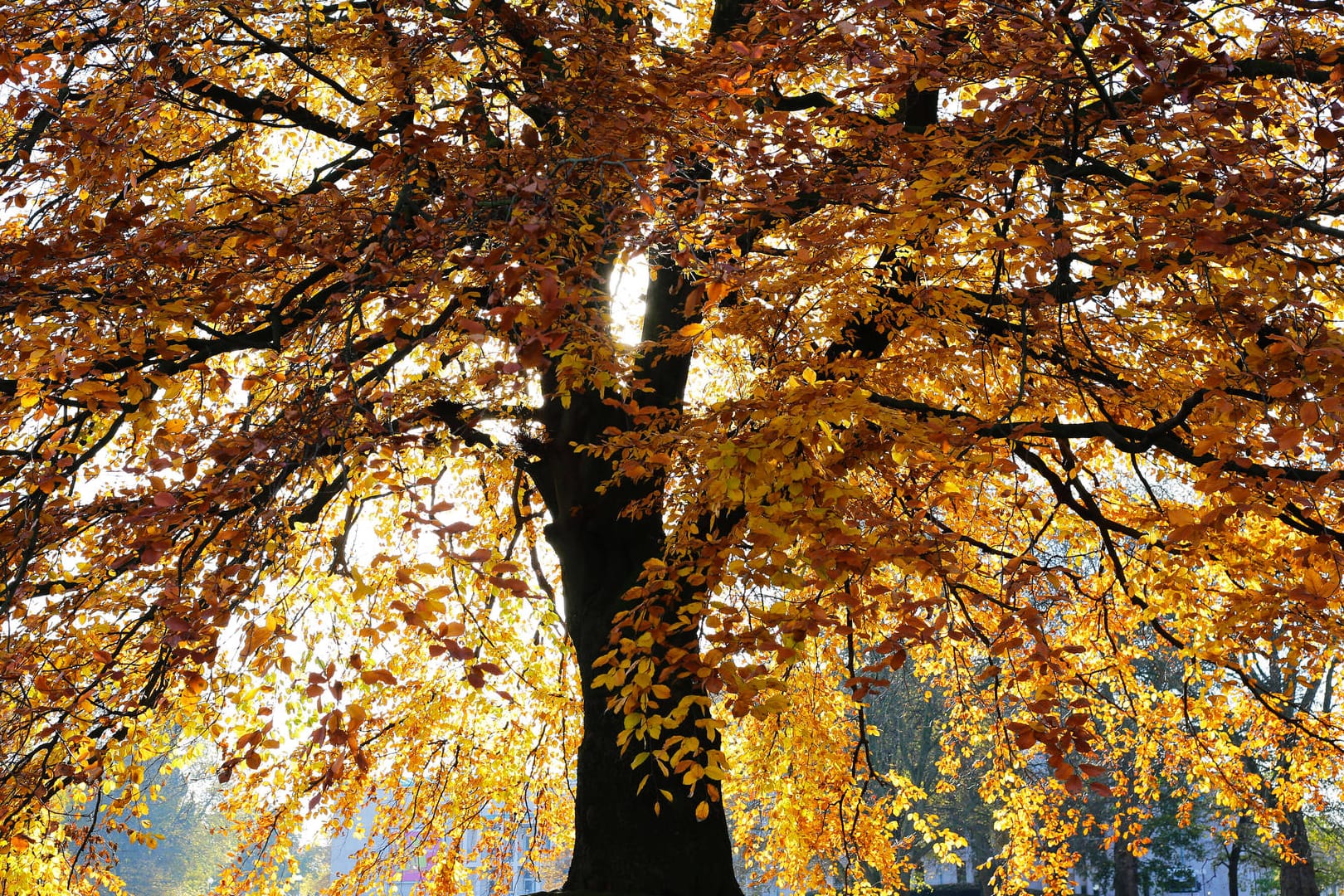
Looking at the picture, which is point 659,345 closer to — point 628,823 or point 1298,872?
point 628,823

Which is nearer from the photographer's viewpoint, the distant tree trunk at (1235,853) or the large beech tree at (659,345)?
the large beech tree at (659,345)

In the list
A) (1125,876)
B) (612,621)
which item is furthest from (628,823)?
(1125,876)

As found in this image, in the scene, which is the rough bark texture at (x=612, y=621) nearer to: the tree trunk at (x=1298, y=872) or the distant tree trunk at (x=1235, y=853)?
the distant tree trunk at (x=1235, y=853)

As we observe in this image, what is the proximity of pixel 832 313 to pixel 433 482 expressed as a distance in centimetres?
388

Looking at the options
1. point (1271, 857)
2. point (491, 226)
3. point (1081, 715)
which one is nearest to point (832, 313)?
point (491, 226)

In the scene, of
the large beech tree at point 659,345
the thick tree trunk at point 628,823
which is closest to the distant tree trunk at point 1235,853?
the large beech tree at point 659,345

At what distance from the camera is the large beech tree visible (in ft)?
12.5

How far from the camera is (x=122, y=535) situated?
20.3 ft

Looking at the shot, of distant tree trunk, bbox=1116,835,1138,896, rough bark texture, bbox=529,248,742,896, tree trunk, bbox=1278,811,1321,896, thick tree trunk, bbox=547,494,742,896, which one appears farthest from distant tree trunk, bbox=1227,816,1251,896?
rough bark texture, bbox=529,248,742,896

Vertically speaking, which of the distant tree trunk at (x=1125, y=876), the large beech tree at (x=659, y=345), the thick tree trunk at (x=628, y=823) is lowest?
the distant tree trunk at (x=1125, y=876)

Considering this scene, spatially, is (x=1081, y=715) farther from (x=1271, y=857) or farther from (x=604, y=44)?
(x=1271, y=857)

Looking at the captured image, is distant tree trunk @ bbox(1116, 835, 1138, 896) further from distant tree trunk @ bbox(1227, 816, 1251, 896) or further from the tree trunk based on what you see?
the tree trunk

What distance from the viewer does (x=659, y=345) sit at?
649cm

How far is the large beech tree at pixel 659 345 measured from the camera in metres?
3.80
